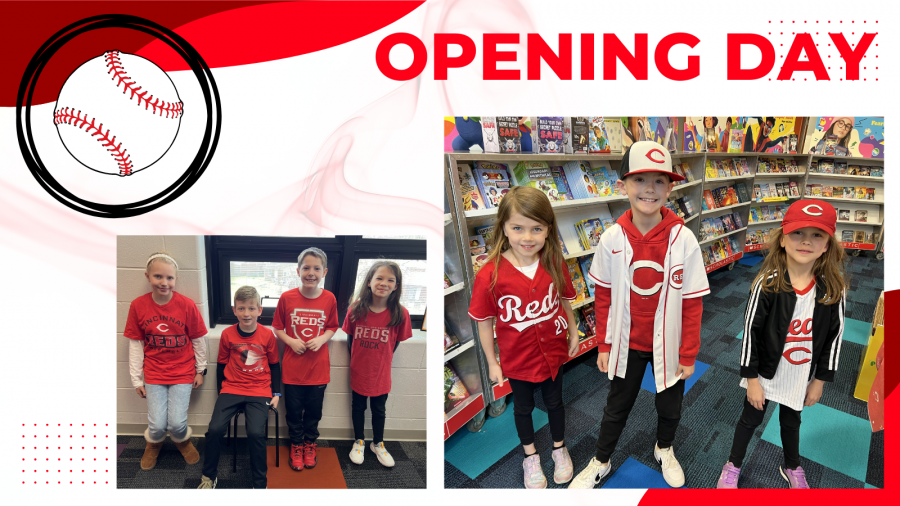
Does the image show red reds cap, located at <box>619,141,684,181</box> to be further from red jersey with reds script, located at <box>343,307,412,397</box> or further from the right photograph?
red jersey with reds script, located at <box>343,307,412,397</box>

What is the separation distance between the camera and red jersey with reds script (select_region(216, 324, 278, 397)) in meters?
1.74

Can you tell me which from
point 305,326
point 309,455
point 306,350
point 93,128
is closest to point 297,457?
point 309,455

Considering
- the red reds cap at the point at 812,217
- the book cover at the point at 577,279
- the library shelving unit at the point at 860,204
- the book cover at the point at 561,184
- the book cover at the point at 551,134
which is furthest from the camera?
the book cover at the point at 577,279

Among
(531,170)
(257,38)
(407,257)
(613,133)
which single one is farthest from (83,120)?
(613,133)

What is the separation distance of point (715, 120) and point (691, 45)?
0.66m

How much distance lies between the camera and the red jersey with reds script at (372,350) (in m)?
1.74

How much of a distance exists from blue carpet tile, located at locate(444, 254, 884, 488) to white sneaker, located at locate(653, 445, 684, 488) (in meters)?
0.04

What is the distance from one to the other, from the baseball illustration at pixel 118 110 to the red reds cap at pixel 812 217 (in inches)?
91.2

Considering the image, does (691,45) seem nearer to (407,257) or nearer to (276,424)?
(407,257)

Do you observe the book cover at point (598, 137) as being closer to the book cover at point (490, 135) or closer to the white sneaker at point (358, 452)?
the book cover at point (490, 135)

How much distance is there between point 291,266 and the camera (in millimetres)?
1654

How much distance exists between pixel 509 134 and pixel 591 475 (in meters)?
1.51

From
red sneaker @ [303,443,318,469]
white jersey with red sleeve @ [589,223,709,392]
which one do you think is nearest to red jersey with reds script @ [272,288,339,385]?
red sneaker @ [303,443,318,469]

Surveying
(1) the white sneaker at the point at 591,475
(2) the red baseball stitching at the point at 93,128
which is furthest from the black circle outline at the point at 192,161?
(1) the white sneaker at the point at 591,475
